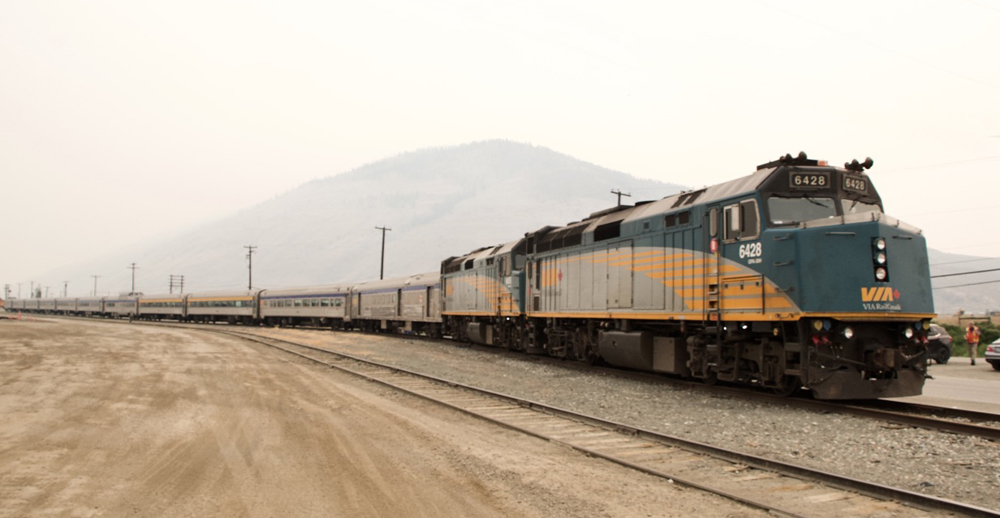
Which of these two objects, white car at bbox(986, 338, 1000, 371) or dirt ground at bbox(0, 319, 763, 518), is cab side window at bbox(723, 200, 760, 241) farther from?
white car at bbox(986, 338, 1000, 371)

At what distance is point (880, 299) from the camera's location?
36.7 ft

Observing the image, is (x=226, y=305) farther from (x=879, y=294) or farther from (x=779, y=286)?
(x=879, y=294)

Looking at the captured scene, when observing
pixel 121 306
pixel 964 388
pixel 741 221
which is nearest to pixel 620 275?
pixel 741 221

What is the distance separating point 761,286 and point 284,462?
27.3 feet

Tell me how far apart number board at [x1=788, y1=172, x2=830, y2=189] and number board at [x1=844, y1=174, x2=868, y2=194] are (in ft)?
1.22

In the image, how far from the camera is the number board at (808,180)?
39.6 ft

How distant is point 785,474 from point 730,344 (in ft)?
19.2

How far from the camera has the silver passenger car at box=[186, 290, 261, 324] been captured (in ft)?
198

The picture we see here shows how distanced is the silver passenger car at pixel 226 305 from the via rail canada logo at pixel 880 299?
181 feet

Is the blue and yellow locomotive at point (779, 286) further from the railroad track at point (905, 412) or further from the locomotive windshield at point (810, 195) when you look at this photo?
the railroad track at point (905, 412)

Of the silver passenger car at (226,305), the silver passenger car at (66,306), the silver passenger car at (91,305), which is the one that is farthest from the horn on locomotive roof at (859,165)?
the silver passenger car at (66,306)

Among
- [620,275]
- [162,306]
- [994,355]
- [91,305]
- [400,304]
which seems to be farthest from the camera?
[91,305]

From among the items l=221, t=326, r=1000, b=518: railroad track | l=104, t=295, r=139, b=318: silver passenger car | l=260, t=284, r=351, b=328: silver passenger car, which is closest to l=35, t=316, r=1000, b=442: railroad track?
l=221, t=326, r=1000, b=518: railroad track

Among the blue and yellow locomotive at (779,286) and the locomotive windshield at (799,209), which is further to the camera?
the locomotive windshield at (799,209)
